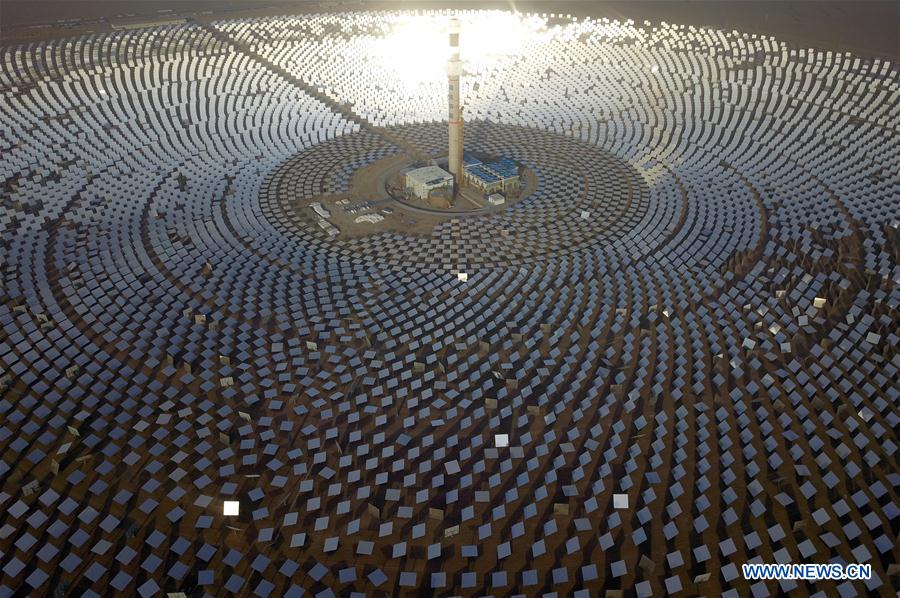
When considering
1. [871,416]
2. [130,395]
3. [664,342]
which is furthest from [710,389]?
[130,395]

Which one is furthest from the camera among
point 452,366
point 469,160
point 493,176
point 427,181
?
point 469,160

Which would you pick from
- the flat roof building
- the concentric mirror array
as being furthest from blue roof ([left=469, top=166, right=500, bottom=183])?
the concentric mirror array

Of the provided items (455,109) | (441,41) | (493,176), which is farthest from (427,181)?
(441,41)

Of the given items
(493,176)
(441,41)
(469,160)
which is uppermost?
(441,41)

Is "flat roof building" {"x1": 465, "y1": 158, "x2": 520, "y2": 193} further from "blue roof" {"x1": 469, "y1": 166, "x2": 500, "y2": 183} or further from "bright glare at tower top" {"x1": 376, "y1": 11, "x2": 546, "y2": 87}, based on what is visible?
"bright glare at tower top" {"x1": 376, "y1": 11, "x2": 546, "y2": 87}

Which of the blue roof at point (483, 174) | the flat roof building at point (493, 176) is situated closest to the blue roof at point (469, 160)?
the blue roof at point (483, 174)

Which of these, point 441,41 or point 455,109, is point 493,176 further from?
point 441,41

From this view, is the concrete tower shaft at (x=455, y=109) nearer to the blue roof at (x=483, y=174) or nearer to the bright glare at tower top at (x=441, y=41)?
the blue roof at (x=483, y=174)
